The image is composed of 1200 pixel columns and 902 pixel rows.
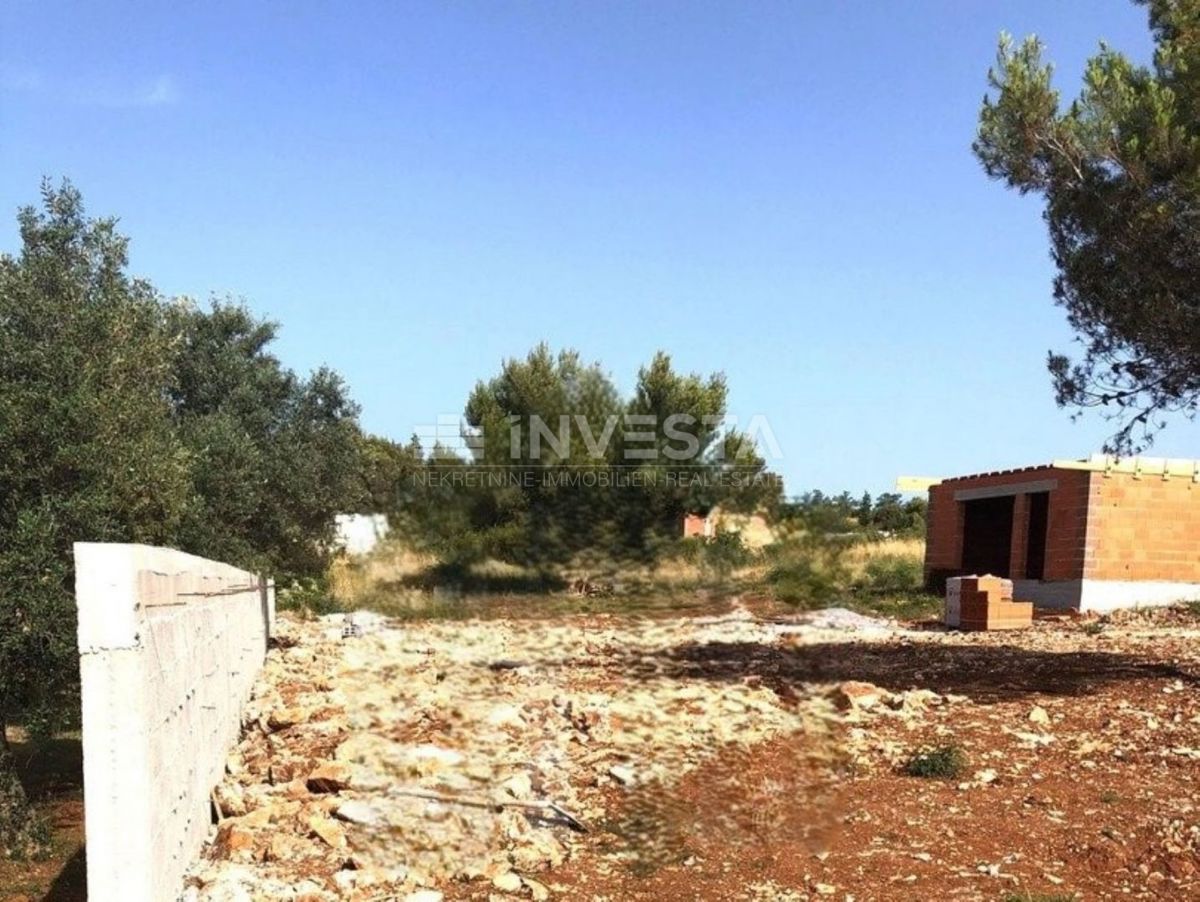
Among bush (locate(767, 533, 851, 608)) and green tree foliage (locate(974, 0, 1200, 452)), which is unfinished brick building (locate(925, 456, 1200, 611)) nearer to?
green tree foliage (locate(974, 0, 1200, 452))

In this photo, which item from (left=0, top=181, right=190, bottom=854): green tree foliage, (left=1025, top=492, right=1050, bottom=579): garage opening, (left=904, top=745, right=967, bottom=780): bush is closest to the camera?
(left=904, top=745, right=967, bottom=780): bush

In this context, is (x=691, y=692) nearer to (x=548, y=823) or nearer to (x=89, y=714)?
(x=548, y=823)

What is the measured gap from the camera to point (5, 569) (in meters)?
7.52

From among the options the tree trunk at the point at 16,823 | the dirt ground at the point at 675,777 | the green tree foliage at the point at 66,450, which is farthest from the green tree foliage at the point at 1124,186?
the tree trunk at the point at 16,823

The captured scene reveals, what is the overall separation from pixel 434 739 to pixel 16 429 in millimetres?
7209

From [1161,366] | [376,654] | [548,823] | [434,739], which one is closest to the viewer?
[376,654]

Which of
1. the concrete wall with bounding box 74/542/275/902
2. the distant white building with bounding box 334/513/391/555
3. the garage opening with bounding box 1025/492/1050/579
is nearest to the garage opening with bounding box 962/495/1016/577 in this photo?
the garage opening with bounding box 1025/492/1050/579

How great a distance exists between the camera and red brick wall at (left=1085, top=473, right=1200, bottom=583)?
65.7 feet

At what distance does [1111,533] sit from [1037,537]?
A: 11.2 feet

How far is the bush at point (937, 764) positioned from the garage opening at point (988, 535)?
1889 cm

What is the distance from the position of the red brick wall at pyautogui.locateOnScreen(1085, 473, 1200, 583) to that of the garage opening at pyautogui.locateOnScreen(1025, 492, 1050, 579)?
2185 millimetres

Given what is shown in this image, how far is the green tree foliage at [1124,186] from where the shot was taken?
9188 mm

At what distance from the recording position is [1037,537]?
23.5 m

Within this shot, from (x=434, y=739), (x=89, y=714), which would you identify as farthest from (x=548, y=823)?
(x=89, y=714)
